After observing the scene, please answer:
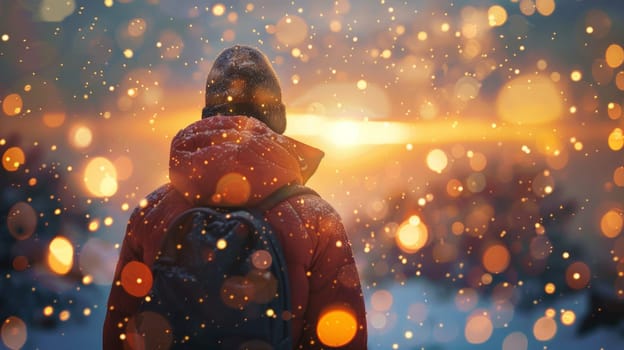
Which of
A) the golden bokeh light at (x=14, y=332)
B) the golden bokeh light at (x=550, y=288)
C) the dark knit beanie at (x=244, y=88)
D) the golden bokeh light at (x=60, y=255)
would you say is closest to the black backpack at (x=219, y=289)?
the dark knit beanie at (x=244, y=88)

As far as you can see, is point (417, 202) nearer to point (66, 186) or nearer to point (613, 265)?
point (613, 265)

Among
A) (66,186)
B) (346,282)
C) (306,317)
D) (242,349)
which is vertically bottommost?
(242,349)

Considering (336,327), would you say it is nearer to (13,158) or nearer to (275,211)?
(275,211)

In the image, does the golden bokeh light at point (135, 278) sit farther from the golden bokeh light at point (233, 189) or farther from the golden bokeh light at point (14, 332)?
the golden bokeh light at point (14, 332)

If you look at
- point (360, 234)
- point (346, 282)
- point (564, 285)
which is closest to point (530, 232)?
point (564, 285)

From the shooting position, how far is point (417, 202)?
132 feet

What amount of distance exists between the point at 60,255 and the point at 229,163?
16.4 m

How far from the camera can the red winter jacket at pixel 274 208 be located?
170 centimetres

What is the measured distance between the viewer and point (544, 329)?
41.4m

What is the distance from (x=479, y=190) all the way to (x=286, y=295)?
3583cm

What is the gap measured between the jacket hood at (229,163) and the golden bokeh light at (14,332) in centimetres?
1442

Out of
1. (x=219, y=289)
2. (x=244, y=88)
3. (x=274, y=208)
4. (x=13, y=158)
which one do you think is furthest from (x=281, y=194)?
(x=13, y=158)

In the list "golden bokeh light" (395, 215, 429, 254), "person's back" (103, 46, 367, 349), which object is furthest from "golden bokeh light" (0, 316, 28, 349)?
"golden bokeh light" (395, 215, 429, 254)

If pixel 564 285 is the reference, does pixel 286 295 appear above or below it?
below
